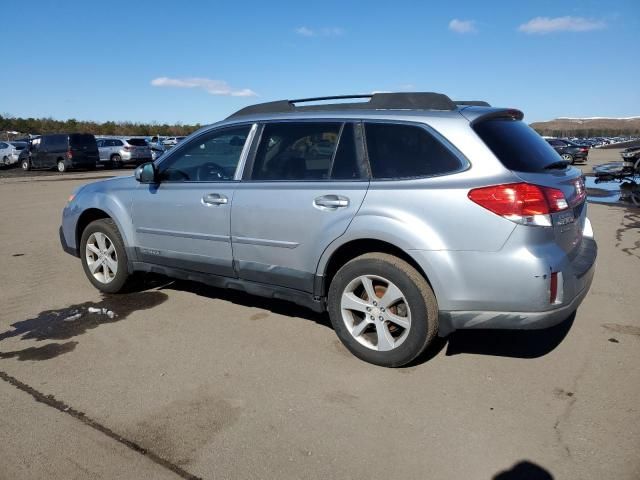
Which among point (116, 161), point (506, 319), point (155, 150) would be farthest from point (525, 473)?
point (155, 150)

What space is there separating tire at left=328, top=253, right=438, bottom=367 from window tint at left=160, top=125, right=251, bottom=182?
4.74 feet

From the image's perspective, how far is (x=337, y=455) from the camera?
8.63 feet

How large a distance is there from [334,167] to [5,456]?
2621mm

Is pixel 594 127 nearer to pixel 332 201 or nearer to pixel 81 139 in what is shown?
pixel 81 139

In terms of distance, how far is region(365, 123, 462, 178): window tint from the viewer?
3316 mm

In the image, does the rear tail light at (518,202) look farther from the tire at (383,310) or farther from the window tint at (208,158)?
the window tint at (208,158)

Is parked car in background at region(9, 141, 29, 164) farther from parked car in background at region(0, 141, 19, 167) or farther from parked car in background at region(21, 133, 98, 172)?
parked car in background at region(21, 133, 98, 172)

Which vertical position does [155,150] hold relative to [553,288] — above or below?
above

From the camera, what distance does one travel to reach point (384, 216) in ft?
11.1

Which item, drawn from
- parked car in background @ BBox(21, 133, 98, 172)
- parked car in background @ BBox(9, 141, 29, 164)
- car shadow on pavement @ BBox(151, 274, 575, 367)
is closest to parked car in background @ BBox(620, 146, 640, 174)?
car shadow on pavement @ BBox(151, 274, 575, 367)

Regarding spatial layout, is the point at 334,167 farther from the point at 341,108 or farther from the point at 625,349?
the point at 625,349

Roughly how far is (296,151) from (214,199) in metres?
0.83

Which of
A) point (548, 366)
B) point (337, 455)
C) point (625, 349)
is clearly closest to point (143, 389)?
point (337, 455)

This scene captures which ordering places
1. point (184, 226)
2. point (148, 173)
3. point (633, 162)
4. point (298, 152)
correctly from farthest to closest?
point (633, 162), point (148, 173), point (184, 226), point (298, 152)
